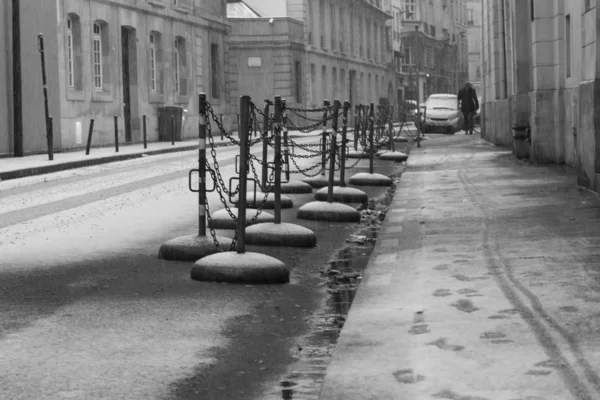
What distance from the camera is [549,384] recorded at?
17.1 feet

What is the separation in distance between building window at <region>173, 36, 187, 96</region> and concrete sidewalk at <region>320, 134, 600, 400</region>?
104 ft

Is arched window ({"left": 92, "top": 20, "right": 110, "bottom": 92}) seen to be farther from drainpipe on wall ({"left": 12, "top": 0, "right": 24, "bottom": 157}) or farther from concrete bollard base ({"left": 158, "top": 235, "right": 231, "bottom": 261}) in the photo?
Answer: concrete bollard base ({"left": 158, "top": 235, "right": 231, "bottom": 261})

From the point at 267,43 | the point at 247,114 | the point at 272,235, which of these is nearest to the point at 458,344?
the point at 247,114

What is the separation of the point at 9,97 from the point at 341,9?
45.4m

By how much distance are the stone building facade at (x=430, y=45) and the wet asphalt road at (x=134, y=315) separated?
75.3 m

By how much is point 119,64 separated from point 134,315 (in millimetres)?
31593

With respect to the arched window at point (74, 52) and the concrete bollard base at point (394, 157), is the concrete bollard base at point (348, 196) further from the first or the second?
the arched window at point (74, 52)

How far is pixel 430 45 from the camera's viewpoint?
10038cm

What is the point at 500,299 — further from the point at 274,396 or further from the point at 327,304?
the point at 274,396

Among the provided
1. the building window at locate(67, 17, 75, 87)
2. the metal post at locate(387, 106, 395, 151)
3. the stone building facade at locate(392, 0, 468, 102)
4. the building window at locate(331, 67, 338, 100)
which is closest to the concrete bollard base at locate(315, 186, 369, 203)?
the metal post at locate(387, 106, 395, 151)

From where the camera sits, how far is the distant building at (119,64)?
30.8 m

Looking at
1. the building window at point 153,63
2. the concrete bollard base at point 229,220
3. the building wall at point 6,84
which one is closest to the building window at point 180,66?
the building window at point 153,63

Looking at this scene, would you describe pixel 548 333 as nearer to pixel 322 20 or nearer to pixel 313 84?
pixel 313 84

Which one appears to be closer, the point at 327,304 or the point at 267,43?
the point at 327,304
